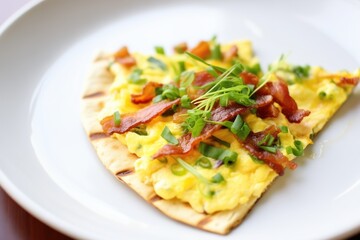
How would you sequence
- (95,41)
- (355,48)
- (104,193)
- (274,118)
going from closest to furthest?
(104,193) → (274,118) → (355,48) → (95,41)

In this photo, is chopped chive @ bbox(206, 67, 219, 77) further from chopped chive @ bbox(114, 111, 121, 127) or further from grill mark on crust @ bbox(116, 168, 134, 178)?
grill mark on crust @ bbox(116, 168, 134, 178)

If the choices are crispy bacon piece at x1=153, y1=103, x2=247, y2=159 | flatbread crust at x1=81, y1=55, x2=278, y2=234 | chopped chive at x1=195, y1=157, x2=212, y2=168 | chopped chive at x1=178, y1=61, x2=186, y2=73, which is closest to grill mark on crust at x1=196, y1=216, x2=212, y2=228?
flatbread crust at x1=81, y1=55, x2=278, y2=234

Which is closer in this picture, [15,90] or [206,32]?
[15,90]

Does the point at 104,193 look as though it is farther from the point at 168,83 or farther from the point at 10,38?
the point at 10,38

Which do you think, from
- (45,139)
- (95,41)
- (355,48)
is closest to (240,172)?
(45,139)

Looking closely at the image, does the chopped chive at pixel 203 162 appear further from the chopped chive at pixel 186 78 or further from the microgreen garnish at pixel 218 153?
the chopped chive at pixel 186 78

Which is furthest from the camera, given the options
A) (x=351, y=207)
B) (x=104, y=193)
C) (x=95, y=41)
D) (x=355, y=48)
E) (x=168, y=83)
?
(x=95, y=41)

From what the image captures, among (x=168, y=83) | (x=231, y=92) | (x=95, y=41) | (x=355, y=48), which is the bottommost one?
(x=95, y=41)

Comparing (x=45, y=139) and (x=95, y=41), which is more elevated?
(x=95, y=41)

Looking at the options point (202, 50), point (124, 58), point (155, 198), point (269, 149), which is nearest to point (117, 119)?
point (155, 198)
